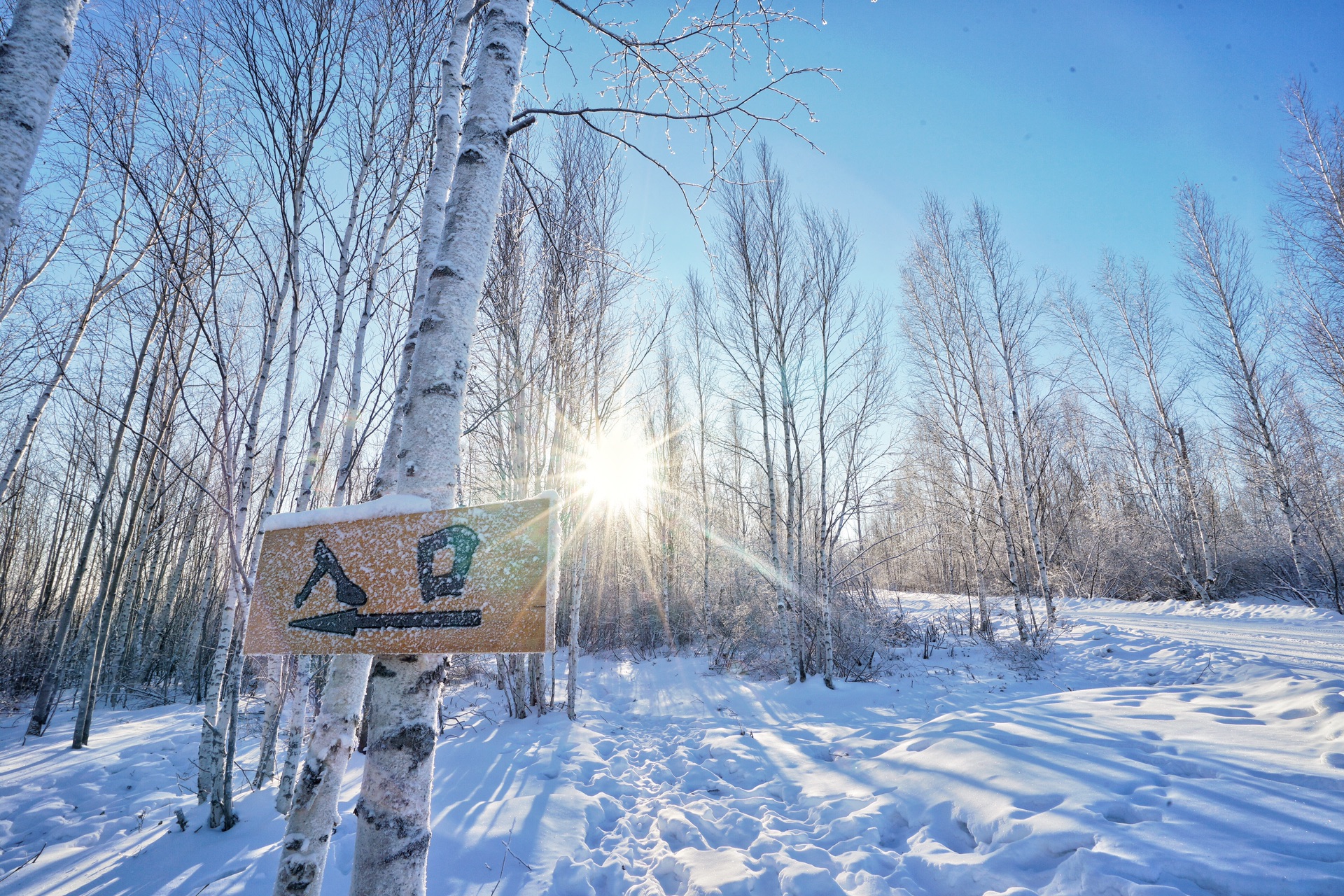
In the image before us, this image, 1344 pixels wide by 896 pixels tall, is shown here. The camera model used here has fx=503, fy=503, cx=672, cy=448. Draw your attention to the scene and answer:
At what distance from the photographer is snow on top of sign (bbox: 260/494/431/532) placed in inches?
42.1

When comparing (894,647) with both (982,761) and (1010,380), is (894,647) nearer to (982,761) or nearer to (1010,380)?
(1010,380)

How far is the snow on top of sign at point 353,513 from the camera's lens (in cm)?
107

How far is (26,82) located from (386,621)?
2182 millimetres

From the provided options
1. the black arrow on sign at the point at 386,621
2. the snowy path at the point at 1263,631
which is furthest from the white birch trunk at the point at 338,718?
the snowy path at the point at 1263,631

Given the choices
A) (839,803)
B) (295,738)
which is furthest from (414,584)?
(839,803)

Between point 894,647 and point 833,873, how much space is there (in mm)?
7212

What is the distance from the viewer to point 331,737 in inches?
63.6

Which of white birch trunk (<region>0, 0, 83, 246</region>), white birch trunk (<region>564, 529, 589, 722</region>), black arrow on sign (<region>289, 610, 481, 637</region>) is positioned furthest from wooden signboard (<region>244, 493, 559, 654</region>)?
white birch trunk (<region>564, 529, 589, 722</region>)

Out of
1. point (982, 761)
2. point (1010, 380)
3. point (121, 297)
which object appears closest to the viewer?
point (982, 761)

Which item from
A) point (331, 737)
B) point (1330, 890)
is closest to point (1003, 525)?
point (1330, 890)

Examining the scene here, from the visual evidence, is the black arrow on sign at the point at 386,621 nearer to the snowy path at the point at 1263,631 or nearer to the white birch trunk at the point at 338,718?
the white birch trunk at the point at 338,718

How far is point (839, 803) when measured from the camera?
3.08m

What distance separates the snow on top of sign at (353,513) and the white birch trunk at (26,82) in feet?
4.37

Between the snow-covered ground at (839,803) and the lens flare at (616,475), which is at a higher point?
→ the lens flare at (616,475)
